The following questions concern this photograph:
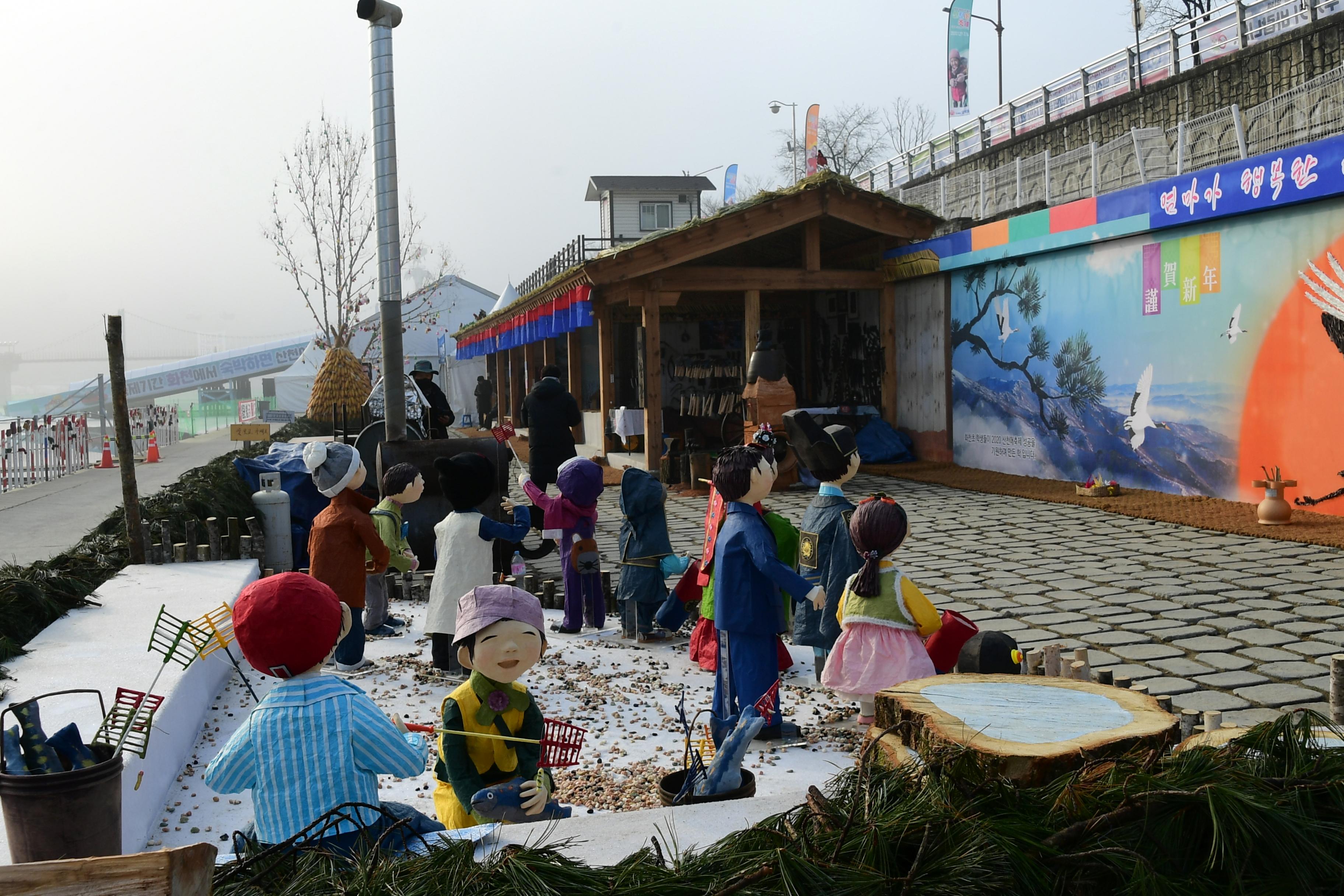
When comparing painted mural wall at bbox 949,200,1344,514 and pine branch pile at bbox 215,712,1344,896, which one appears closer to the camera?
pine branch pile at bbox 215,712,1344,896

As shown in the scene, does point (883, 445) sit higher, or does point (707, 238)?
point (707, 238)

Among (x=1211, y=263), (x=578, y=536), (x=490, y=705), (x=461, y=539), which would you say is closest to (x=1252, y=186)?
(x=1211, y=263)

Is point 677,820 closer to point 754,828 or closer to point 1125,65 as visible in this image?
point 754,828

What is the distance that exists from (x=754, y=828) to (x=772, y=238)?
15.8m

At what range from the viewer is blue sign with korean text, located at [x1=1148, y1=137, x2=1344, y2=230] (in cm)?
956

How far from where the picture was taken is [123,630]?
215 inches

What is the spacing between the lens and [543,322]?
1928cm

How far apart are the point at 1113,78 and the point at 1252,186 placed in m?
13.7

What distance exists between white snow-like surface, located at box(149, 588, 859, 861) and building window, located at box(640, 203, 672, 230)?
29.9 metres

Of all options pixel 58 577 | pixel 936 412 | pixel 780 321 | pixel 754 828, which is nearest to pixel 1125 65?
pixel 780 321

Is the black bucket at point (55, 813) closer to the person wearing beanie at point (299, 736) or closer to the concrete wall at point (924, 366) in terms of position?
the person wearing beanie at point (299, 736)

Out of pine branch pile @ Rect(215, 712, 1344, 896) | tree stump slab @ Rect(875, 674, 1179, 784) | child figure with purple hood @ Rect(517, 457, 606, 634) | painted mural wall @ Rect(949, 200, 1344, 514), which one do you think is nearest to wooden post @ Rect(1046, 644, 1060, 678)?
tree stump slab @ Rect(875, 674, 1179, 784)

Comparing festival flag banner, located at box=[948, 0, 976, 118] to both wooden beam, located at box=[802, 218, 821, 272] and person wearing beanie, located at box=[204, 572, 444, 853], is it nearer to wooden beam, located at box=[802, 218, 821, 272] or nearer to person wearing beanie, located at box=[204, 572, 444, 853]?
wooden beam, located at box=[802, 218, 821, 272]

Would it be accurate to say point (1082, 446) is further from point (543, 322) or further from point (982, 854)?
point (982, 854)
